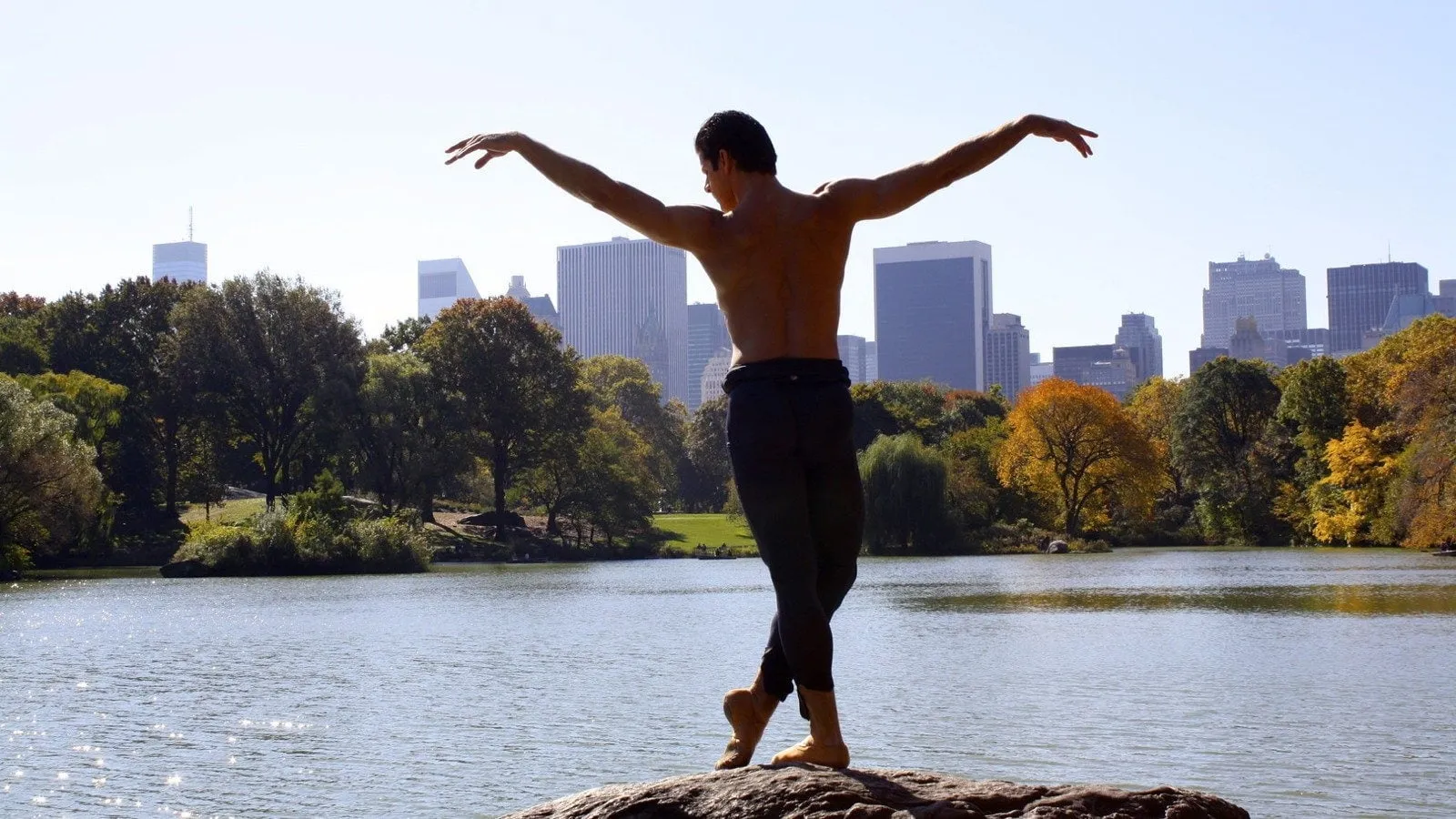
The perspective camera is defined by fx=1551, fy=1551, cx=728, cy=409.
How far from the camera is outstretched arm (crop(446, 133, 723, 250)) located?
5.66m

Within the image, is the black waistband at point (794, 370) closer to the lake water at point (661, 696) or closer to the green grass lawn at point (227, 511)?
the lake water at point (661, 696)

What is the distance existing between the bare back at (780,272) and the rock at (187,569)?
49.8 meters

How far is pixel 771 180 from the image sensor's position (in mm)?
5934

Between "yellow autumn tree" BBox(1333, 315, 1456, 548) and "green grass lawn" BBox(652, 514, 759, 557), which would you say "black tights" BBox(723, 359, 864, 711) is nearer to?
"yellow autumn tree" BBox(1333, 315, 1456, 548)

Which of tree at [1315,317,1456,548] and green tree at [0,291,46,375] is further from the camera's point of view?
green tree at [0,291,46,375]

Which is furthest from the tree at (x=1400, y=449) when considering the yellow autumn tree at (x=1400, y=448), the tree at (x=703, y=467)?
the tree at (x=703, y=467)

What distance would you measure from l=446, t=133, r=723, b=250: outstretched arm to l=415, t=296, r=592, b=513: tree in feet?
215

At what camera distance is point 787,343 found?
5.72 m

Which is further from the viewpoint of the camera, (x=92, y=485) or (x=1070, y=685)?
(x=92, y=485)

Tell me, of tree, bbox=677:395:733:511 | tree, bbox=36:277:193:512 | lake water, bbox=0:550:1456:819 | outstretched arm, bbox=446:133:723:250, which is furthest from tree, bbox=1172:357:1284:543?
outstretched arm, bbox=446:133:723:250

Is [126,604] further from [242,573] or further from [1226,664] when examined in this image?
[1226,664]

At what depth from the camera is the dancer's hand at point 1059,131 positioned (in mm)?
5824

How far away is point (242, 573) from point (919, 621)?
30.2 m

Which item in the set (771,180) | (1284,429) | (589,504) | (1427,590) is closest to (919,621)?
(1427,590)
